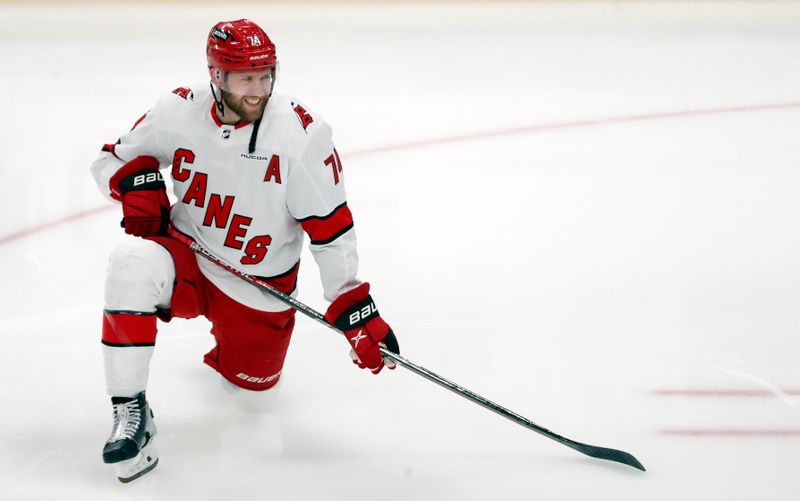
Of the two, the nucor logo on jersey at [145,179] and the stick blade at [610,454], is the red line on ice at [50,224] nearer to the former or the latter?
the nucor logo on jersey at [145,179]

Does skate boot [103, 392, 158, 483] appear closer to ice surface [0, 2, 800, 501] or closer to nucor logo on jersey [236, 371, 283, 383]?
ice surface [0, 2, 800, 501]

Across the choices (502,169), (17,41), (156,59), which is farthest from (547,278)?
(17,41)

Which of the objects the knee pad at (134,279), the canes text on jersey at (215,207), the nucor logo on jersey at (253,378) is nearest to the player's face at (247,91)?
the canes text on jersey at (215,207)

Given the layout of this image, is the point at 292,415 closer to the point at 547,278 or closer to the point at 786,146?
the point at 547,278

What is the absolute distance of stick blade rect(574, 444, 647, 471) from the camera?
2322 millimetres

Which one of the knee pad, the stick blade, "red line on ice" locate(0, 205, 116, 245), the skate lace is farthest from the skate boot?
"red line on ice" locate(0, 205, 116, 245)

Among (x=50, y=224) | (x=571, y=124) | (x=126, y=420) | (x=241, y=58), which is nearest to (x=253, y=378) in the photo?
(x=126, y=420)

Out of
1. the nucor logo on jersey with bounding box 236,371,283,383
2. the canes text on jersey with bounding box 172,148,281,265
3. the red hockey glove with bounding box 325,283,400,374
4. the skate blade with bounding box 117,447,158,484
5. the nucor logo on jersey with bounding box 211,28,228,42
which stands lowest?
the skate blade with bounding box 117,447,158,484

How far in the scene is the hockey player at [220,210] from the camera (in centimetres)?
216

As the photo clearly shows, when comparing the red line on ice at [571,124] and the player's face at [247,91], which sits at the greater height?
the player's face at [247,91]

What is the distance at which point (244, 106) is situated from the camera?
2.19m

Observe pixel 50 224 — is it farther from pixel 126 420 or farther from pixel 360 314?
pixel 360 314

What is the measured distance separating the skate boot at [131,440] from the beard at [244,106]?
0.68m

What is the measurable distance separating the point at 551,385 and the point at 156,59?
3.28m
